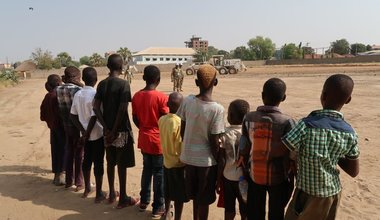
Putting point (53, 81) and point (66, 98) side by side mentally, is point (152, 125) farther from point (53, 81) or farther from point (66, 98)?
point (53, 81)

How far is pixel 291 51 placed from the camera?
79875 millimetres

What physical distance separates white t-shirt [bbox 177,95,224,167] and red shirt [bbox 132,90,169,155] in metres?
0.52

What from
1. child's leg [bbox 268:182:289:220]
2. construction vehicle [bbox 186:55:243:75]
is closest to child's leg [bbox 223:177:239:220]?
child's leg [bbox 268:182:289:220]

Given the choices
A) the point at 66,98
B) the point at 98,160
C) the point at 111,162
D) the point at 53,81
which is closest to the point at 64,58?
the point at 53,81

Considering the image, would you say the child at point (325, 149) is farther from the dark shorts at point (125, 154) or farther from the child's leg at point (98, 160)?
the child's leg at point (98, 160)

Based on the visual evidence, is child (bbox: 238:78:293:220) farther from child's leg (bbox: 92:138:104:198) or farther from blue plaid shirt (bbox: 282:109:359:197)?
child's leg (bbox: 92:138:104:198)

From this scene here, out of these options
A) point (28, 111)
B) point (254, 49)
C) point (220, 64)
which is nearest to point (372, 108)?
point (28, 111)

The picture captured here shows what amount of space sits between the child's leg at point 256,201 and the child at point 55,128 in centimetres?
319

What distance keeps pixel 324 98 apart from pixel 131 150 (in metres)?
2.36

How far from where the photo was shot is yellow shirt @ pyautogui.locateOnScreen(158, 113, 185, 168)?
3.46m

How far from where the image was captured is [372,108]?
37.1ft

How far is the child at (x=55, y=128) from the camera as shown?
16.4ft

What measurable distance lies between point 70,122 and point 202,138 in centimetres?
230

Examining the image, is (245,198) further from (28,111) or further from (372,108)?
(28,111)
